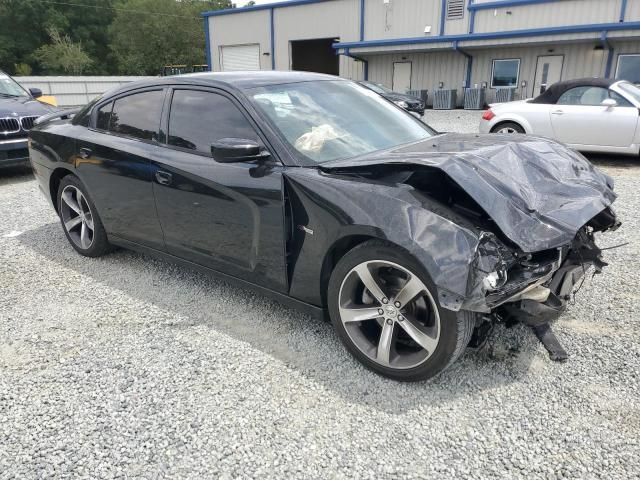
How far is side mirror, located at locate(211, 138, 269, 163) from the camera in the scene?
2889 mm

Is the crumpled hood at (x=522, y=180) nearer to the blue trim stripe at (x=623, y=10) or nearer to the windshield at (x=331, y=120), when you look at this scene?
the windshield at (x=331, y=120)

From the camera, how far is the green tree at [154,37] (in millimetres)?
56906

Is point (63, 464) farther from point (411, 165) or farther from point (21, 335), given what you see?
point (411, 165)

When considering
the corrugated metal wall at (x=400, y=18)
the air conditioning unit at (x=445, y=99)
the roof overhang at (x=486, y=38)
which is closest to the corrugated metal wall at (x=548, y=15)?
the roof overhang at (x=486, y=38)

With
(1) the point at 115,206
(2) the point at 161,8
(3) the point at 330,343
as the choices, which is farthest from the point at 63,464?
(2) the point at 161,8

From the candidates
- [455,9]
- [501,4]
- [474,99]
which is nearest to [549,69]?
[474,99]

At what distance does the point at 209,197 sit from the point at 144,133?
969 mm

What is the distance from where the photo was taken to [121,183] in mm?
3977

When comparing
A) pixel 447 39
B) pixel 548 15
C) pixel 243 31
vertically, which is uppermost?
pixel 548 15

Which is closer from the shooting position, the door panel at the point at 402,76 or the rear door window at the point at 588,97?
the rear door window at the point at 588,97

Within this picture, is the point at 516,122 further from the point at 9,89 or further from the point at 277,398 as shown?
the point at 9,89

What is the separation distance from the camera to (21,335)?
3.41m

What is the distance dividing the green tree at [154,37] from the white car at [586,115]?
5552 cm

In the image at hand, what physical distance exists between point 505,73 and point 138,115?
2168 cm
